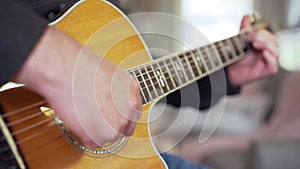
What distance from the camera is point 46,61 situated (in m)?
0.55

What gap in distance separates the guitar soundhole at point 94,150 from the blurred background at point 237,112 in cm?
13

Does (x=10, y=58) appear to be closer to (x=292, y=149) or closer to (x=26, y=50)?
(x=26, y=50)

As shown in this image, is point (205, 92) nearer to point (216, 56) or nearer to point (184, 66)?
point (216, 56)

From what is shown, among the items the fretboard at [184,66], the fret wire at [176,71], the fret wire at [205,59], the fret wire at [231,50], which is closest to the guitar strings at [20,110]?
the fretboard at [184,66]

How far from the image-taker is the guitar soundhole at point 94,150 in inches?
25.5

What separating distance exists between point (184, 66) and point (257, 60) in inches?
12.2

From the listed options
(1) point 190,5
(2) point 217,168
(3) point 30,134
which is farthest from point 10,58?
(1) point 190,5

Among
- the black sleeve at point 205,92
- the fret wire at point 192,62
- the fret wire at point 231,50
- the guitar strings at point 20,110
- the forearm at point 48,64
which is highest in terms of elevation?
the forearm at point 48,64

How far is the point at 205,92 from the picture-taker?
1.11 metres

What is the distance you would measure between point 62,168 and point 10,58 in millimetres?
190

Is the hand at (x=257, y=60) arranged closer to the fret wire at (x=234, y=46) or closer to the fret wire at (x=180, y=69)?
the fret wire at (x=234, y=46)

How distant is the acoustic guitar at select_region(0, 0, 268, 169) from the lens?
604 mm

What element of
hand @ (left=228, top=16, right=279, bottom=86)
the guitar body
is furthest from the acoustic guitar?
hand @ (left=228, top=16, right=279, bottom=86)

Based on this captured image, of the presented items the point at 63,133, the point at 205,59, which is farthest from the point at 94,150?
the point at 205,59
